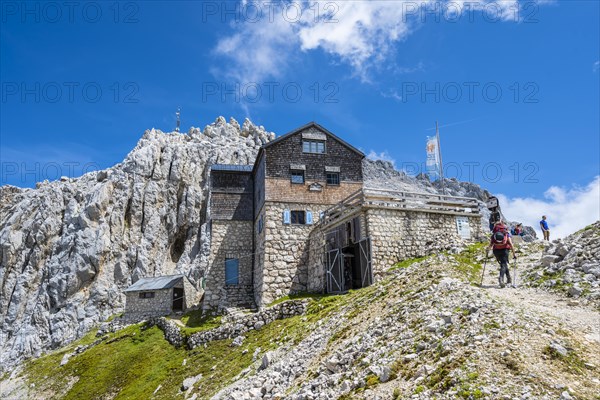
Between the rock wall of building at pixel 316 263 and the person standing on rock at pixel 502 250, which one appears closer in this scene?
the person standing on rock at pixel 502 250

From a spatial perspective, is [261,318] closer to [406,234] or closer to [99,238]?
[406,234]

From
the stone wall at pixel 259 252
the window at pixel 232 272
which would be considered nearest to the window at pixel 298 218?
the stone wall at pixel 259 252

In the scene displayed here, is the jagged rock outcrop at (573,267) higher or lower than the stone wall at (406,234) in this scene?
lower

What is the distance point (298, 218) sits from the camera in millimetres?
35312

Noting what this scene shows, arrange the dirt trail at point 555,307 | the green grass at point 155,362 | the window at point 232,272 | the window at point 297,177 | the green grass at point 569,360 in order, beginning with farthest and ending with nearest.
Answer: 1. the window at point 232,272
2. the window at point 297,177
3. the green grass at point 155,362
4. the dirt trail at point 555,307
5. the green grass at point 569,360

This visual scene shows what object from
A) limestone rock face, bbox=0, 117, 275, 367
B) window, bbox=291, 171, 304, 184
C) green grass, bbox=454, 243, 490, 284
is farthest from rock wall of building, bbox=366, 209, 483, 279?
limestone rock face, bbox=0, 117, 275, 367

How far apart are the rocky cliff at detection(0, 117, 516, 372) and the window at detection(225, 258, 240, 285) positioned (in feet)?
87.5

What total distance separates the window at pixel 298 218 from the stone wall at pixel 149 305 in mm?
16720

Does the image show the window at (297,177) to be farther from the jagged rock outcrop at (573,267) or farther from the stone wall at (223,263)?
the jagged rock outcrop at (573,267)

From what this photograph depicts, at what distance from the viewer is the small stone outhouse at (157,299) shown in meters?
44.1

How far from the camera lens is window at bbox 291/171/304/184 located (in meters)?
36.2

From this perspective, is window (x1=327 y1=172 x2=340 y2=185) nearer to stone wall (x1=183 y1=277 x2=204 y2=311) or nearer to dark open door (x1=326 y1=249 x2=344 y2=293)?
dark open door (x1=326 y1=249 x2=344 y2=293)

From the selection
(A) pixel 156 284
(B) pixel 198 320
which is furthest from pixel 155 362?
(A) pixel 156 284

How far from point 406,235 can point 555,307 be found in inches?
584
